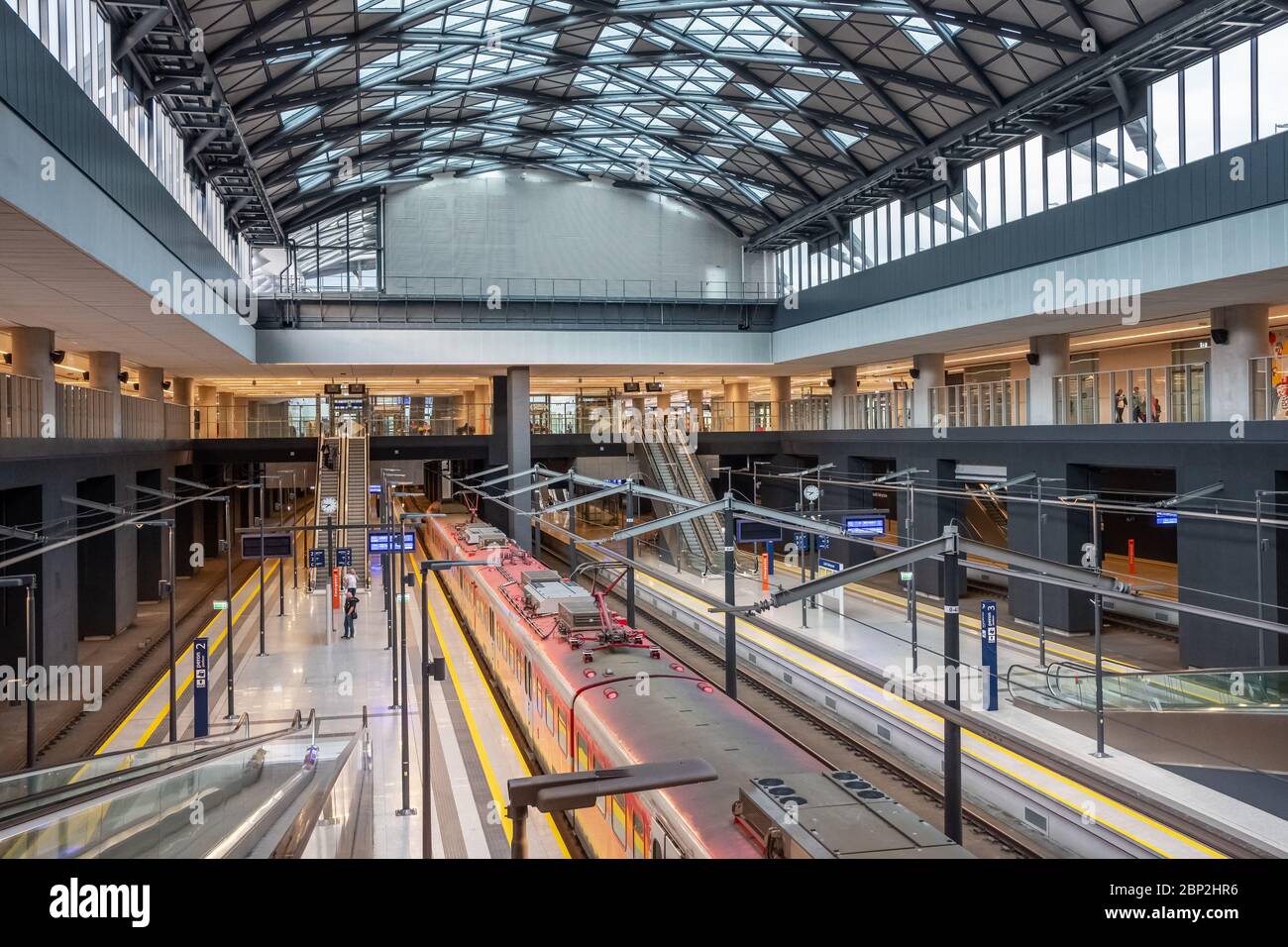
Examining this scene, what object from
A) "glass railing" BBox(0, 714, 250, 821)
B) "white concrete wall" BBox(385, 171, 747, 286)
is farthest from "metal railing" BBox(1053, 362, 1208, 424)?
"white concrete wall" BBox(385, 171, 747, 286)

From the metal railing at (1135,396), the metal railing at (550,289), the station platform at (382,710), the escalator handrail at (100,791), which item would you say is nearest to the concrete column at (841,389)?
the metal railing at (550,289)

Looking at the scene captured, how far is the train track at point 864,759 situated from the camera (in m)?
13.1

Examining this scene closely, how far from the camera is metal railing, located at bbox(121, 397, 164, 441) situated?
2934 cm

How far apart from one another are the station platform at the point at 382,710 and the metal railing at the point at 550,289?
13.6 meters

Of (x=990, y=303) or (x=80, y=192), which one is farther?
(x=990, y=303)

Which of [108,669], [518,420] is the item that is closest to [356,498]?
[518,420]

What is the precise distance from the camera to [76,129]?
1277cm

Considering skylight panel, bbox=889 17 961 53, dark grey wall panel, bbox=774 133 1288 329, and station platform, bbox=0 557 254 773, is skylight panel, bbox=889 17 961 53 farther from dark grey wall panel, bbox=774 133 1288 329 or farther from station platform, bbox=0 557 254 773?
station platform, bbox=0 557 254 773

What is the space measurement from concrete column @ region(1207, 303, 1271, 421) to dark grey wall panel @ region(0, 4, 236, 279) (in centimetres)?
2284

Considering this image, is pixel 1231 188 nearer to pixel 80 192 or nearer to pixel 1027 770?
pixel 1027 770

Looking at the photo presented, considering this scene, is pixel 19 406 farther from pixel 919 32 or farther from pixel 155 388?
pixel 919 32

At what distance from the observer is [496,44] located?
2917 centimetres
